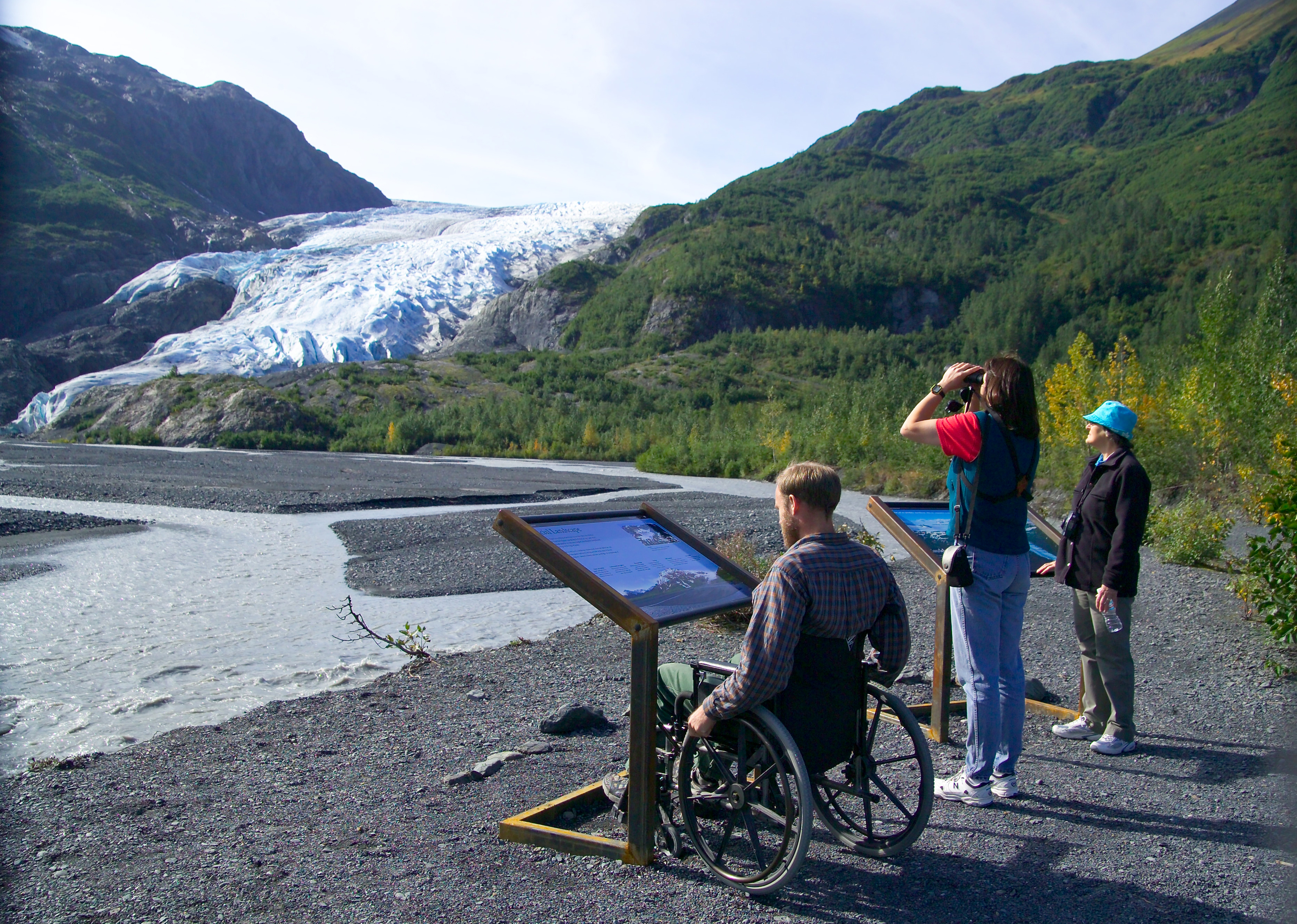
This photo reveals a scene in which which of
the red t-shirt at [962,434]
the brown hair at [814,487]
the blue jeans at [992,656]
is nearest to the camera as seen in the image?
the brown hair at [814,487]

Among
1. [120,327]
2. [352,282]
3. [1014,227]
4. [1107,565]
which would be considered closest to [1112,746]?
[1107,565]

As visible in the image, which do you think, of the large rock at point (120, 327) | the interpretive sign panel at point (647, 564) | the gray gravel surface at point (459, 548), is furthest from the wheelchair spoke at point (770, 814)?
the large rock at point (120, 327)

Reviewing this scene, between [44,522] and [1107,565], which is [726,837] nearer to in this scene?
[1107,565]

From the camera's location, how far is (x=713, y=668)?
10.9 feet

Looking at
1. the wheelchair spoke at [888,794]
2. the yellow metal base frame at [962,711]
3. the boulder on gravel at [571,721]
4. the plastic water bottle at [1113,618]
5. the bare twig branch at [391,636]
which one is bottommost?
the bare twig branch at [391,636]

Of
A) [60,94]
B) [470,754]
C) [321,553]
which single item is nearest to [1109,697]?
[470,754]

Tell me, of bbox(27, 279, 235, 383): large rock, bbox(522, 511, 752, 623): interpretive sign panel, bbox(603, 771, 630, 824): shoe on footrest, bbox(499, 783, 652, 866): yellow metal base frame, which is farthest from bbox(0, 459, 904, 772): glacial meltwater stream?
bbox(27, 279, 235, 383): large rock

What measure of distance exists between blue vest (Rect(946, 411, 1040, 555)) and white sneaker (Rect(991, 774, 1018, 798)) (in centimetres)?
103

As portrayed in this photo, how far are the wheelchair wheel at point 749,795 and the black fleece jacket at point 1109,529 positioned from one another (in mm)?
2152

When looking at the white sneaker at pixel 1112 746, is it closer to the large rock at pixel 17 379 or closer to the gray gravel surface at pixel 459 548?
the gray gravel surface at pixel 459 548

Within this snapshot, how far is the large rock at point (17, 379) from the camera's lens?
7100 centimetres

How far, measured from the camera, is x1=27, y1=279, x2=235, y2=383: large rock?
84.2 m

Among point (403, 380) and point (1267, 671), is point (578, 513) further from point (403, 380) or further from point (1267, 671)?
point (403, 380)

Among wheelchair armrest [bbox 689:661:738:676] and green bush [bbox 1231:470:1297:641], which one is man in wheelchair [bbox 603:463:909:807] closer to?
wheelchair armrest [bbox 689:661:738:676]
